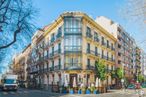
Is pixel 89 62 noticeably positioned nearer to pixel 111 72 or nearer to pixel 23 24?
pixel 111 72

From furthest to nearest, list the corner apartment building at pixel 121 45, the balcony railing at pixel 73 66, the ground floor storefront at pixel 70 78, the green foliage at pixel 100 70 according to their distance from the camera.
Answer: the corner apartment building at pixel 121 45, the green foliage at pixel 100 70, the balcony railing at pixel 73 66, the ground floor storefront at pixel 70 78

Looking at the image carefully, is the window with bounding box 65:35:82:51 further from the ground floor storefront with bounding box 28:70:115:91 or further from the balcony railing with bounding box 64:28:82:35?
the ground floor storefront with bounding box 28:70:115:91

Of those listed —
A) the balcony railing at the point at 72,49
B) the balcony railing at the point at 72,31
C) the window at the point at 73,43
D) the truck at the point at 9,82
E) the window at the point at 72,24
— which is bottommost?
the truck at the point at 9,82

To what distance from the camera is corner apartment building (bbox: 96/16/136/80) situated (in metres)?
85.3

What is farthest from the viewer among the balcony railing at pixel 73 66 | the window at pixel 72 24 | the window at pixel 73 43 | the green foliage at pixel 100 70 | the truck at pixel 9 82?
the green foliage at pixel 100 70

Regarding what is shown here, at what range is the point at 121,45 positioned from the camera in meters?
92.1

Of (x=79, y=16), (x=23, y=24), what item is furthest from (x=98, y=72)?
(x=23, y=24)

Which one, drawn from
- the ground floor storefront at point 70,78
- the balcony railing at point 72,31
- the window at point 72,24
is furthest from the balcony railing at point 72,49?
the ground floor storefront at point 70,78

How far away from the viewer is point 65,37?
58.7m

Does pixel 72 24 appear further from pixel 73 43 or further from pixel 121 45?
pixel 121 45

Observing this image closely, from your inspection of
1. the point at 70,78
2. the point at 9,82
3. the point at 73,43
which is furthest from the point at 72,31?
the point at 9,82

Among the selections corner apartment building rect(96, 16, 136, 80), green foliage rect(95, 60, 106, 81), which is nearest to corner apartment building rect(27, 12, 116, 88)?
green foliage rect(95, 60, 106, 81)

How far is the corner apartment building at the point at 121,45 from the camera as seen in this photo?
3359 inches

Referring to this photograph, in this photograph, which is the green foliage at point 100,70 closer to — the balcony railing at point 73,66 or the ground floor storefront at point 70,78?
the ground floor storefront at point 70,78
